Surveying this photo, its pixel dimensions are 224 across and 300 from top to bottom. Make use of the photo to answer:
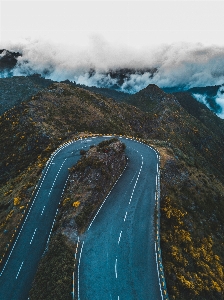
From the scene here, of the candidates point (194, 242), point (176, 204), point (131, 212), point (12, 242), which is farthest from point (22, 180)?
point (194, 242)

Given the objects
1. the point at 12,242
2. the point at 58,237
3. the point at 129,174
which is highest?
the point at 129,174

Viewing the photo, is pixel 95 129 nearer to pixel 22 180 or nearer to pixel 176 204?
pixel 22 180

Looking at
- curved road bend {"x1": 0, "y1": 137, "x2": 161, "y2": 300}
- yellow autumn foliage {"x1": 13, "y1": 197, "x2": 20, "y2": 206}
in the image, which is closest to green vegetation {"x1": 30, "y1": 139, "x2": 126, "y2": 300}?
curved road bend {"x1": 0, "y1": 137, "x2": 161, "y2": 300}

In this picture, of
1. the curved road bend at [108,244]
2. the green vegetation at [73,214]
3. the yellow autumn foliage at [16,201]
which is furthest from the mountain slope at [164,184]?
the green vegetation at [73,214]

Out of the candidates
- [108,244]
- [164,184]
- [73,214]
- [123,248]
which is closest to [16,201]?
[73,214]

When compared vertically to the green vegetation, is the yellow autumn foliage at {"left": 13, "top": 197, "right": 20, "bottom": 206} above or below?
below

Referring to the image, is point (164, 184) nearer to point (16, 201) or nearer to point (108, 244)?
point (108, 244)

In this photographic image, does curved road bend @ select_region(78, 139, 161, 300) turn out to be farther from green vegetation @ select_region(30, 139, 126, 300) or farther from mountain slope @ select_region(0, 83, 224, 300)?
mountain slope @ select_region(0, 83, 224, 300)

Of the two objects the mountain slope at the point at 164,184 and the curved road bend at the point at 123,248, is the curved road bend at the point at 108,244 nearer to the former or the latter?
the curved road bend at the point at 123,248

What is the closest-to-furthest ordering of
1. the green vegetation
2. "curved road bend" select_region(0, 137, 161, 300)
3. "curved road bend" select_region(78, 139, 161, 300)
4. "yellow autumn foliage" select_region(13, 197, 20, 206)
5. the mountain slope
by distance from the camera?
"curved road bend" select_region(78, 139, 161, 300) → "curved road bend" select_region(0, 137, 161, 300) → the green vegetation → the mountain slope → "yellow autumn foliage" select_region(13, 197, 20, 206)
